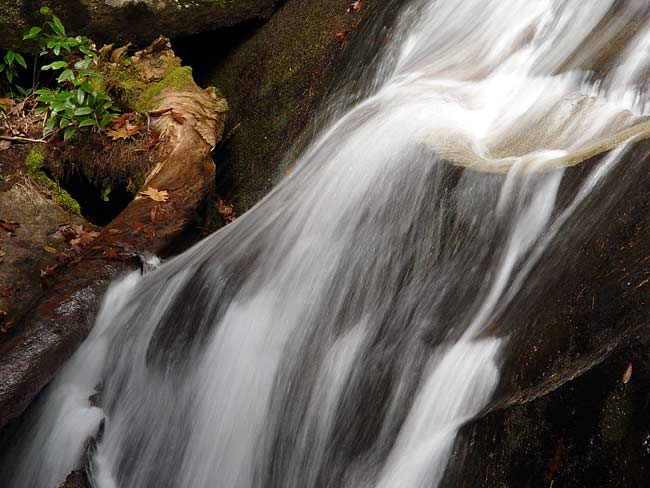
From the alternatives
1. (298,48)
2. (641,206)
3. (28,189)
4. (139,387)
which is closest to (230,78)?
(298,48)

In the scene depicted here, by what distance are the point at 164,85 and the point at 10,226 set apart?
4.76ft

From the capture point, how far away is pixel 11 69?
6.43m

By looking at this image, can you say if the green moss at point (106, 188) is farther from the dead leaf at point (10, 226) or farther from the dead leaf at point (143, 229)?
the dead leaf at point (143, 229)

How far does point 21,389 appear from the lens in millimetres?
4312

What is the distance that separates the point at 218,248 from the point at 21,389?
4.24 feet

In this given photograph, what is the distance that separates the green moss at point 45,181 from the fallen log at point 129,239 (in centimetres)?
67

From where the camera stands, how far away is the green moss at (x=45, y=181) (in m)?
5.87

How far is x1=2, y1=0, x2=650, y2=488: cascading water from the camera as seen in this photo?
3.54 meters

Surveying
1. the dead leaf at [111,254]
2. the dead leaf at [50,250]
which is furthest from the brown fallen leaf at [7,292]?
the dead leaf at [111,254]

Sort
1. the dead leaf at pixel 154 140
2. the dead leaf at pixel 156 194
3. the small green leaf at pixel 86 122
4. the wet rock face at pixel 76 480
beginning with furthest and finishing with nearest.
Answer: the small green leaf at pixel 86 122, the dead leaf at pixel 154 140, the dead leaf at pixel 156 194, the wet rock face at pixel 76 480

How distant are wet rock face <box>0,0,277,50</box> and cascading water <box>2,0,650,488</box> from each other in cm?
204

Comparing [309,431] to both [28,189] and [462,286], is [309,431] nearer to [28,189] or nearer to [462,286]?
[462,286]

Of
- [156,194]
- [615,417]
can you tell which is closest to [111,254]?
[156,194]

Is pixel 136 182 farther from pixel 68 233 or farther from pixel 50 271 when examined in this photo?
pixel 50 271
